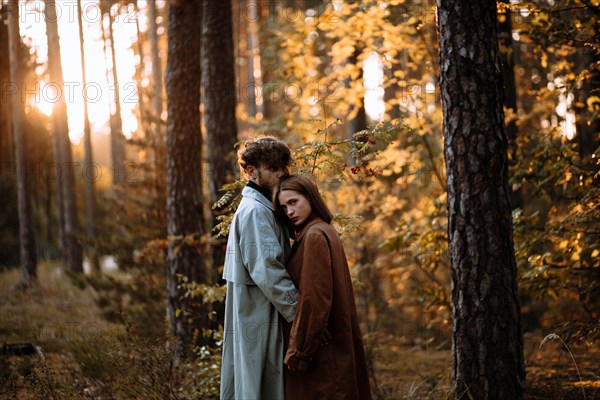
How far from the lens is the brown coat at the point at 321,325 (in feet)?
11.9

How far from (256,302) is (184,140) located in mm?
4259

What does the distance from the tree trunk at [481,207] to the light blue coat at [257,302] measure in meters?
1.37

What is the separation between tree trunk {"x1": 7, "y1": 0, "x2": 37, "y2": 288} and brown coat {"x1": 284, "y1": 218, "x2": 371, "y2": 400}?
9844mm

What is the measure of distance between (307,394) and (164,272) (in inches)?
249

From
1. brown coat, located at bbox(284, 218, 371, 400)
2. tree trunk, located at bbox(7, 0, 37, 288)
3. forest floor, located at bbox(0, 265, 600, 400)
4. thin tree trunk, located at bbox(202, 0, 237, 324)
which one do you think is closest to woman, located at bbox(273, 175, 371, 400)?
brown coat, located at bbox(284, 218, 371, 400)

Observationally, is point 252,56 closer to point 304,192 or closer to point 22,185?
point 22,185

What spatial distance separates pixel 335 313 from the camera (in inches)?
149

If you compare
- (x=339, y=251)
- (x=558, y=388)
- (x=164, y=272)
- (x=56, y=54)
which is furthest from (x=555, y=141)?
(x=56, y=54)

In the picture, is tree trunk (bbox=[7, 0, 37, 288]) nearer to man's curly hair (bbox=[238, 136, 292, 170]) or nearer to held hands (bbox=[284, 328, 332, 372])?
man's curly hair (bbox=[238, 136, 292, 170])

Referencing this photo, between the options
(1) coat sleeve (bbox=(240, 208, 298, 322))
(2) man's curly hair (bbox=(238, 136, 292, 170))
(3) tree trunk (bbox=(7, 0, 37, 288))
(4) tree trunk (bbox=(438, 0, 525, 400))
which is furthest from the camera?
(3) tree trunk (bbox=(7, 0, 37, 288))

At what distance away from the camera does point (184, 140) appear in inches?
306

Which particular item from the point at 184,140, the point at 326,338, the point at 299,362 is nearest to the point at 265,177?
the point at 326,338

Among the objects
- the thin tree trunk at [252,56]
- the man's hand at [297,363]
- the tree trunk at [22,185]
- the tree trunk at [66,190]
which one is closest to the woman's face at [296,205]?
the man's hand at [297,363]

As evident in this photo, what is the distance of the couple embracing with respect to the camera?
12.1 feet
